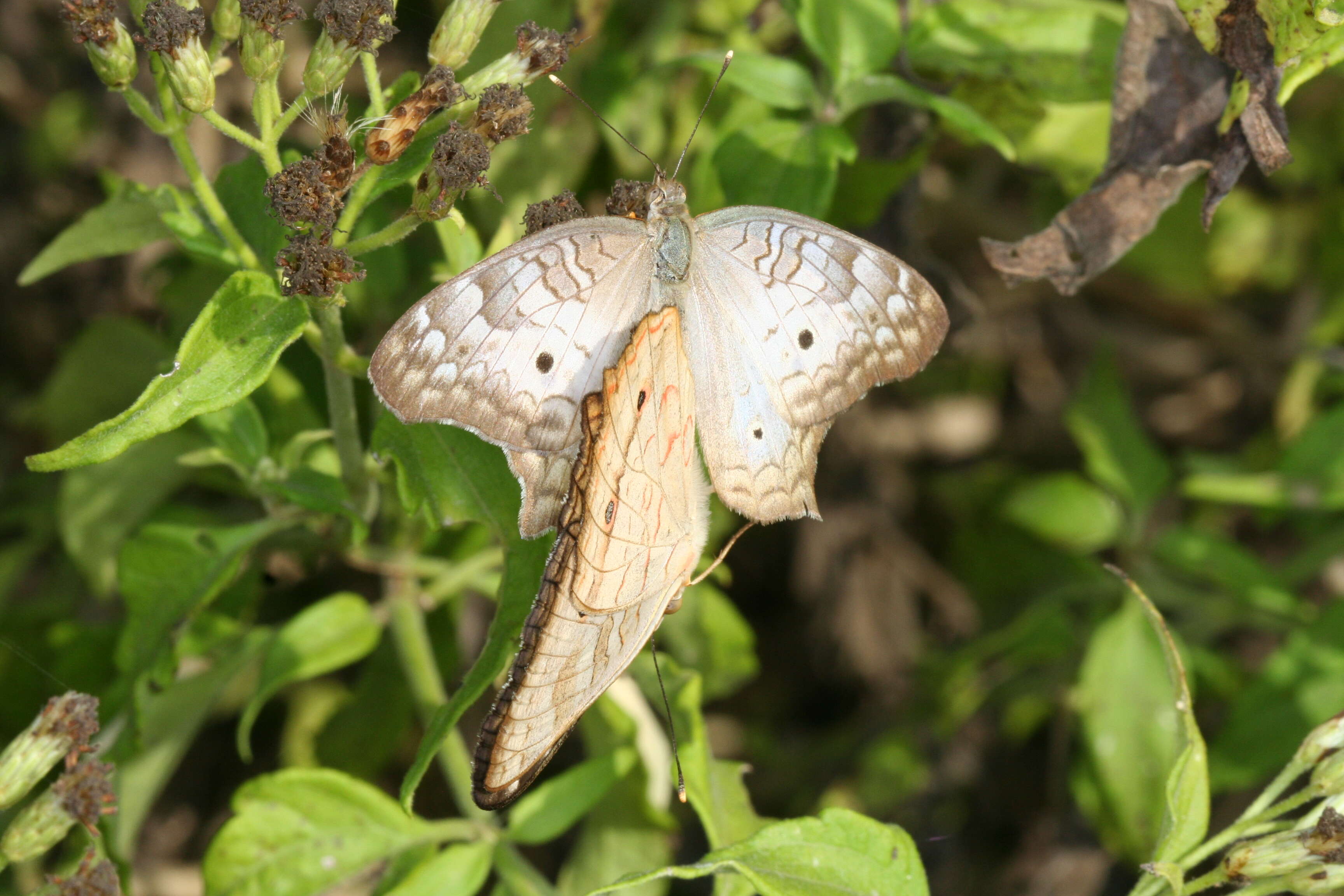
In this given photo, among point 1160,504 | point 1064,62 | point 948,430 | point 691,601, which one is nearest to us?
point 1064,62

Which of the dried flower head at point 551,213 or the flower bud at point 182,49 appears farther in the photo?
the dried flower head at point 551,213

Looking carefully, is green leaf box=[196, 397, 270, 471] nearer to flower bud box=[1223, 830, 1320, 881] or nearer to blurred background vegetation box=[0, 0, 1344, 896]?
blurred background vegetation box=[0, 0, 1344, 896]

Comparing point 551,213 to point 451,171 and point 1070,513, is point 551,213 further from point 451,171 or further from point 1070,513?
point 1070,513

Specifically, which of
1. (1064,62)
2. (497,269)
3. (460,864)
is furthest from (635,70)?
(460,864)

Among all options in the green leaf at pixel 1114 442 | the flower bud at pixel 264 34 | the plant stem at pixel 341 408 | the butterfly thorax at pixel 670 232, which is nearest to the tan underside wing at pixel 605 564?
the butterfly thorax at pixel 670 232

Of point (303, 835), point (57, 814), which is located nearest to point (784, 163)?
point (303, 835)

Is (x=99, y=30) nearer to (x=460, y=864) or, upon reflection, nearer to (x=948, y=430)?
(x=460, y=864)

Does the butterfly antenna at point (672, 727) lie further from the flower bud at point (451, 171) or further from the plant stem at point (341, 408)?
the flower bud at point (451, 171)
